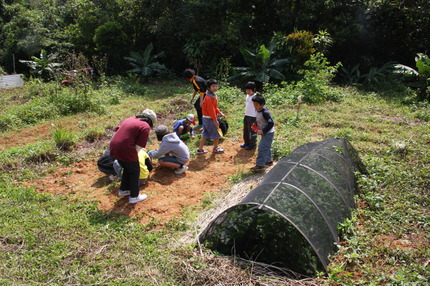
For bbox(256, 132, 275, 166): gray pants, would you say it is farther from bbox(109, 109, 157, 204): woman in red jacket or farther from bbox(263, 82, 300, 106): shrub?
bbox(263, 82, 300, 106): shrub

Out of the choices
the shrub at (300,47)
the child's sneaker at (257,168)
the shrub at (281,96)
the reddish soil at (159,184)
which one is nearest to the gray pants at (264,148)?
the child's sneaker at (257,168)

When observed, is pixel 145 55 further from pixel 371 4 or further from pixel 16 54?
pixel 371 4

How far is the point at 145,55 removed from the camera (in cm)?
1514

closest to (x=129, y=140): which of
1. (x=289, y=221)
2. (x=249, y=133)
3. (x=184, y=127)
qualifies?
(x=289, y=221)

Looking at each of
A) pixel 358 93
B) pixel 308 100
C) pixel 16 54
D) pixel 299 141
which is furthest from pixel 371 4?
pixel 16 54

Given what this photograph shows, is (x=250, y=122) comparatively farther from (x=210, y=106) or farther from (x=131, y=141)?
(x=131, y=141)

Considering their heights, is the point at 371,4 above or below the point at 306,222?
above

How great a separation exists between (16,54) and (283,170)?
17.9 m

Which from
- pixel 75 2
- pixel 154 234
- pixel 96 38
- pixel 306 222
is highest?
pixel 75 2

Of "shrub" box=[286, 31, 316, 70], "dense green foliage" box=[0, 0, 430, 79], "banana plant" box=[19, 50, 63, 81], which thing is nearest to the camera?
"shrub" box=[286, 31, 316, 70]

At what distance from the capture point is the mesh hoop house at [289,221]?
3684 mm

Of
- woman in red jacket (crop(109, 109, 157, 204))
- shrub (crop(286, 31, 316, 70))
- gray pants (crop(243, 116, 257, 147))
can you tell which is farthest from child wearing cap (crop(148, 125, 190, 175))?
shrub (crop(286, 31, 316, 70))

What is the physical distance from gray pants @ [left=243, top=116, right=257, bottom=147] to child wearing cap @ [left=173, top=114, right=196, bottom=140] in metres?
1.21

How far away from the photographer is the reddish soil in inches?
206
